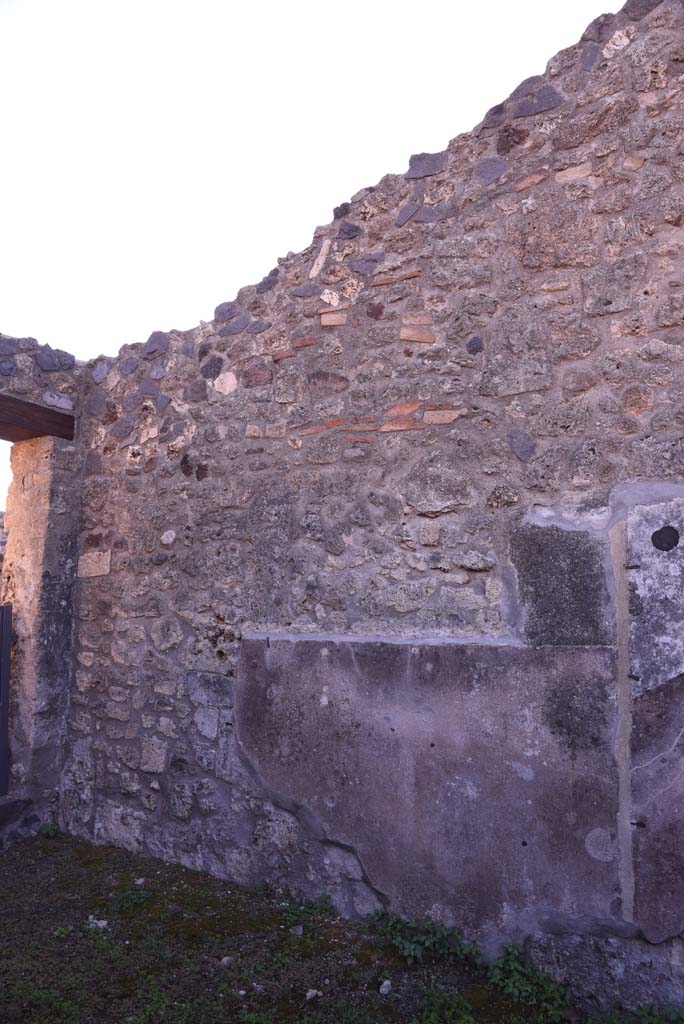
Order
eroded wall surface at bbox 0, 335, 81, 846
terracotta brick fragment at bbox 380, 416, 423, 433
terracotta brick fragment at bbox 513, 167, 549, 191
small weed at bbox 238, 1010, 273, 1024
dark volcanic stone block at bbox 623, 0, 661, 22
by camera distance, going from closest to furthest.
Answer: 1. small weed at bbox 238, 1010, 273, 1024
2. dark volcanic stone block at bbox 623, 0, 661, 22
3. terracotta brick fragment at bbox 513, 167, 549, 191
4. terracotta brick fragment at bbox 380, 416, 423, 433
5. eroded wall surface at bbox 0, 335, 81, 846

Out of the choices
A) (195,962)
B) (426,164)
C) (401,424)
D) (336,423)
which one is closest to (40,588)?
(336,423)

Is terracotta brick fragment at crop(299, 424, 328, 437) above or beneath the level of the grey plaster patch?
above

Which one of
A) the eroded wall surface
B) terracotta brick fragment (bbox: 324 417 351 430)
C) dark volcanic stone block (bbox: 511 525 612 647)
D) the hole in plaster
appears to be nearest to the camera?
the hole in plaster

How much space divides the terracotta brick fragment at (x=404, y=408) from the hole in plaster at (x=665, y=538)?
3.53 feet

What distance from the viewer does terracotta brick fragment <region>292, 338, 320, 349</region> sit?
333cm

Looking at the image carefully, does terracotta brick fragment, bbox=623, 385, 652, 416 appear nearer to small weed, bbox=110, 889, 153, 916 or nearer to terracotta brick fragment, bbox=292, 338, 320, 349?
terracotta brick fragment, bbox=292, 338, 320, 349

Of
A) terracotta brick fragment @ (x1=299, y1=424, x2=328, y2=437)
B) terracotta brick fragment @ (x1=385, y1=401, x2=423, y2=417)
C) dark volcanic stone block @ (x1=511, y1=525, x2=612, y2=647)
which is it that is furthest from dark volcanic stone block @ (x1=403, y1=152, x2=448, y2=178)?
dark volcanic stone block @ (x1=511, y1=525, x2=612, y2=647)

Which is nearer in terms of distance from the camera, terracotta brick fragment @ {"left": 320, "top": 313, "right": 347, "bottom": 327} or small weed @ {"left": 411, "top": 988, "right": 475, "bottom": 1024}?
small weed @ {"left": 411, "top": 988, "right": 475, "bottom": 1024}

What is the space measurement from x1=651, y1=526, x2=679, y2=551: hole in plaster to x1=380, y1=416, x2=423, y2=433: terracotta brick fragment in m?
1.02

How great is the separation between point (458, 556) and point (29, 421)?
2.61m

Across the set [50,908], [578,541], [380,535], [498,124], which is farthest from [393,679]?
[498,124]

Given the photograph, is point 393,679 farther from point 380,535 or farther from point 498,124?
point 498,124

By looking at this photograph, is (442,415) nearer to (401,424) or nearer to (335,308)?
(401,424)

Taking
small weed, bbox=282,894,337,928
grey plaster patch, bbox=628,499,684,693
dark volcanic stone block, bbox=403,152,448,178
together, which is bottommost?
small weed, bbox=282,894,337,928
